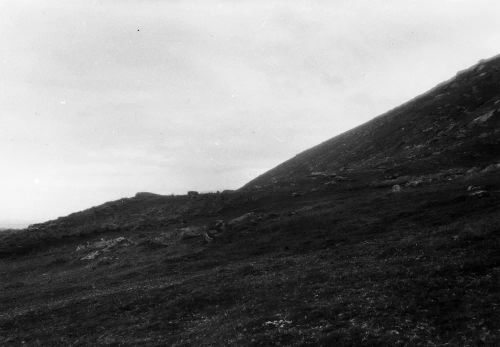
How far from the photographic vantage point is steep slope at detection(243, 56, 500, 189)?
226ft

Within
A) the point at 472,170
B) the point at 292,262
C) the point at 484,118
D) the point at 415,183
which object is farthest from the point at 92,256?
the point at 484,118

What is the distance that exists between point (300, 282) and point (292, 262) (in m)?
7.25

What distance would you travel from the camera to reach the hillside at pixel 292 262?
21125 mm

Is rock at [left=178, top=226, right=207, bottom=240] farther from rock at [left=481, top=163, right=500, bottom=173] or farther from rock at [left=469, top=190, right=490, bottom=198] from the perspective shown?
rock at [left=481, top=163, right=500, bottom=173]

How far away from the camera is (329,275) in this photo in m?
30.1

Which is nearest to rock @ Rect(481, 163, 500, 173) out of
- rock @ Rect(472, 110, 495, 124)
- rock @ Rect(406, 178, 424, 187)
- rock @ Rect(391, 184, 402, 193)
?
rock @ Rect(406, 178, 424, 187)

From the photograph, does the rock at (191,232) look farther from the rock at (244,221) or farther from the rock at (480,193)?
the rock at (480,193)

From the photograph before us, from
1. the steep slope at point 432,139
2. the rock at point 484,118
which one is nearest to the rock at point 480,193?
the steep slope at point 432,139

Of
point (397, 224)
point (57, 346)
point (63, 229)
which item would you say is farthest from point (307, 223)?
point (63, 229)

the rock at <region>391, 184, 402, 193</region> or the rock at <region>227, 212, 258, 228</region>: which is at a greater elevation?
the rock at <region>227, 212, 258, 228</region>

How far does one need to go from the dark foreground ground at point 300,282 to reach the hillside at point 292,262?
14cm

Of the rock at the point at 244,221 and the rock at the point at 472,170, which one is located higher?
the rock at the point at 244,221

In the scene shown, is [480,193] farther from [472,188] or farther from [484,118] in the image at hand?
[484,118]

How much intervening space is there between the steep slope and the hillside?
614 mm
